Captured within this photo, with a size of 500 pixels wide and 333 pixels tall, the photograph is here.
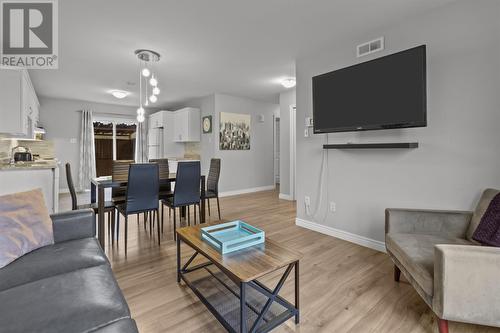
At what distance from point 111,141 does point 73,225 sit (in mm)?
6040

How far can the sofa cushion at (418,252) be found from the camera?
4.78ft

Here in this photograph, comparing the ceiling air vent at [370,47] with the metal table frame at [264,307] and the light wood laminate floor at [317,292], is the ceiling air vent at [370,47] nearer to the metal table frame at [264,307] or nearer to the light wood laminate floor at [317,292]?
the light wood laminate floor at [317,292]

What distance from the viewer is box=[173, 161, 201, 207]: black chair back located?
3098 millimetres

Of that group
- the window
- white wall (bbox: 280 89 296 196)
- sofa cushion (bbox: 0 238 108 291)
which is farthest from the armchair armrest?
the window

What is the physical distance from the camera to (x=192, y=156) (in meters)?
6.46

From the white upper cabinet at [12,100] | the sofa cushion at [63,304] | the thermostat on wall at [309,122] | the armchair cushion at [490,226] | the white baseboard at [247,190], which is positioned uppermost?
the white upper cabinet at [12,100]

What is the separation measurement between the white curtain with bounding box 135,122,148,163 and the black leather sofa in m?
5.89

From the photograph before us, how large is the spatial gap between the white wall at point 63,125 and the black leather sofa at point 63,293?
5702mm

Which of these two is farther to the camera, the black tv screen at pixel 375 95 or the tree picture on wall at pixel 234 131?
the tree picture on wall at pixel 234 131

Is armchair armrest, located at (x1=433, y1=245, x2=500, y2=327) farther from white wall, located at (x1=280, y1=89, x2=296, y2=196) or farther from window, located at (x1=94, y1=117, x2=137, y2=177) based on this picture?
window, located at (x1=94, y1=117, x2=137, y2=177)

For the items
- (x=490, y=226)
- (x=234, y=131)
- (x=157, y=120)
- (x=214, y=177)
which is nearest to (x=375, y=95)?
(x=490, y=226)

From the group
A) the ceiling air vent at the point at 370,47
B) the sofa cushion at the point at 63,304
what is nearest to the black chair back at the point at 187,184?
the sofa cushion at the point at 63,304

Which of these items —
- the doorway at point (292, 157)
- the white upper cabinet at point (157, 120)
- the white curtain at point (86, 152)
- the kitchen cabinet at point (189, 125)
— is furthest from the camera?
the white upper cabinet at point (157, 120)

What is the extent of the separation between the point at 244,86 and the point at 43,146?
14.8 ft
